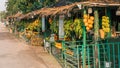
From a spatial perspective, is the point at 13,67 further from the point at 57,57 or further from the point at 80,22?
the point at 80,22

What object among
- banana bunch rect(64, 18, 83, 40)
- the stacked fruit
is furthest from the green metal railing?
the stacked fruit

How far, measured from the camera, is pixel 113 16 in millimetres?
10859

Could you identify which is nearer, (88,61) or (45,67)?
(88,61)

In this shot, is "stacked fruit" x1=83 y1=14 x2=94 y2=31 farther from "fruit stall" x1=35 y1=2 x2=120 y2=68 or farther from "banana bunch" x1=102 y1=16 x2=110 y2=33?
"banana bunch" x1=102 y1=16 x2=110 y2=33

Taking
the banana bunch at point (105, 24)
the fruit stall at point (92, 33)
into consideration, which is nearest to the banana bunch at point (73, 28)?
the fruit stall at point (92, 33)

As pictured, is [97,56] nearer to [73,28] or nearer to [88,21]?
[88,21]

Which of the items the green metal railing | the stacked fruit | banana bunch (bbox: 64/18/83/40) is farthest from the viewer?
banana bunch (bbox: 64/18/83/40)

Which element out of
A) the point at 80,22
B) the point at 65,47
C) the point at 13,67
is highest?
the point at 80,22

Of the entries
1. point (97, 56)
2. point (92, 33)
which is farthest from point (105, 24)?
point (97, 56)

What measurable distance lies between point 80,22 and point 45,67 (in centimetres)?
359

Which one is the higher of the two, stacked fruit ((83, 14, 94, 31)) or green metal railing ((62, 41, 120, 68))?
stacked fruit ((83, 14, 94, 31))

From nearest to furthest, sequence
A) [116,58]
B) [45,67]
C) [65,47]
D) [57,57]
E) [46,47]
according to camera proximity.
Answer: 1. [116,58]
2. [65,47]
3. [45,67]
4. [57,57]
5. [46,47]

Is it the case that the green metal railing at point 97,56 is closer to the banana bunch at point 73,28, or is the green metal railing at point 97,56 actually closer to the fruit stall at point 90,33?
the fruit stall at point 90,33

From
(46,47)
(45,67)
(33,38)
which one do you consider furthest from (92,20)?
(33,38)
